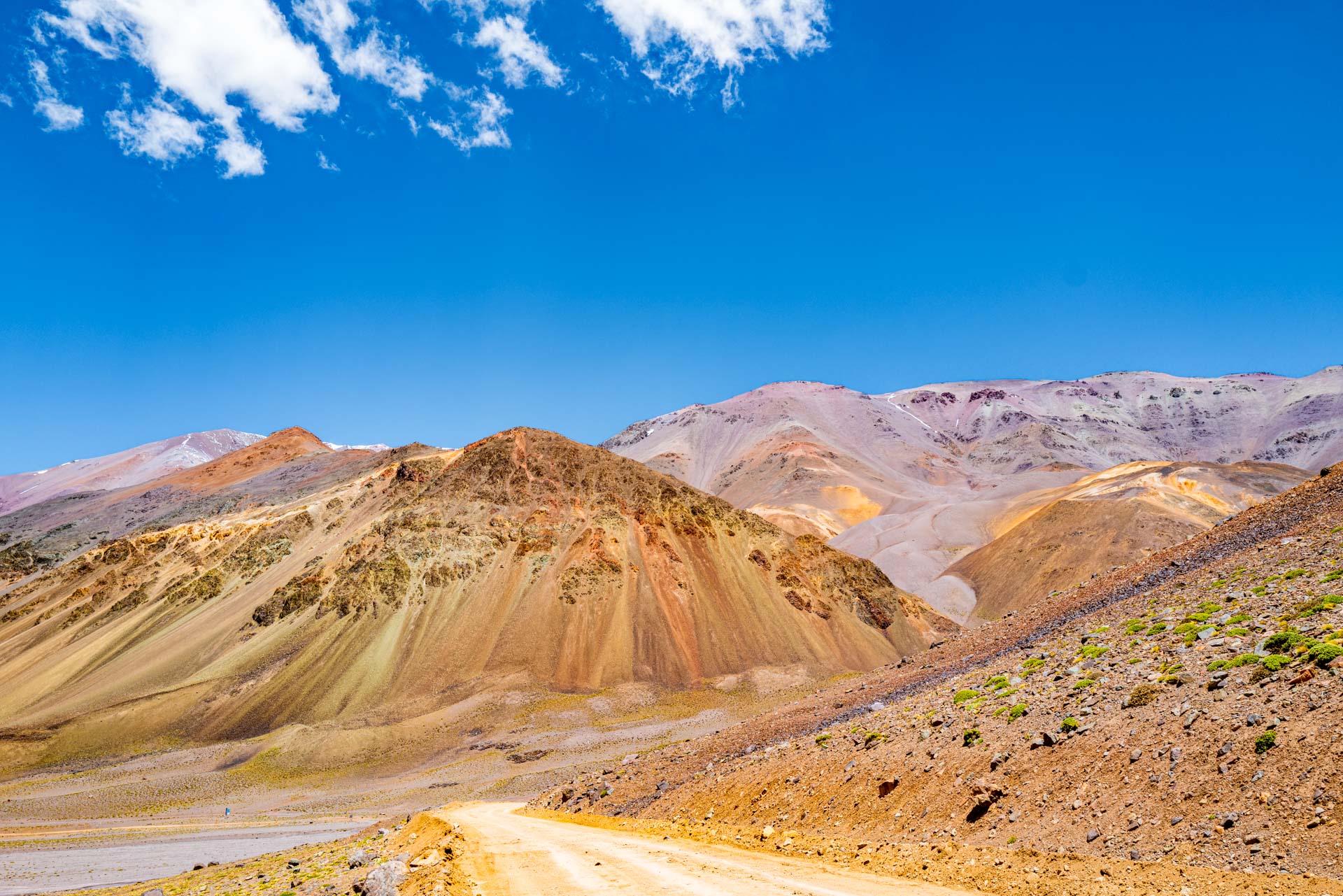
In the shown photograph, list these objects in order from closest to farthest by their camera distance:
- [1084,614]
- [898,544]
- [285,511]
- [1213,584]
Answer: [1213,584] < [1084,614] < [285,511] < [898,544]

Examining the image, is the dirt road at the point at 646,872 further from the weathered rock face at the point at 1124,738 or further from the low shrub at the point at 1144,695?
the low shrub at the point at 1144,695

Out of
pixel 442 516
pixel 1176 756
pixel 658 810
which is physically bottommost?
pixel 658 810

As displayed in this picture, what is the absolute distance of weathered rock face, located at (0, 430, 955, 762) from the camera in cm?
6969

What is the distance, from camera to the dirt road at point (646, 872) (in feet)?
45.0

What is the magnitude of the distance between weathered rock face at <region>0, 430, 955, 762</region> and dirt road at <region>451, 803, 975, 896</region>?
169 feet

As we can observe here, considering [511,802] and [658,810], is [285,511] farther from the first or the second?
[658,810]

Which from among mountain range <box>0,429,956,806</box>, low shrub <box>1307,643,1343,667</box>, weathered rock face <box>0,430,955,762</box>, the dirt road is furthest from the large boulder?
weathered rock face <box>0,430,955,762</box>

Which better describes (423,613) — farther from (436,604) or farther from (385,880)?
(385,880)

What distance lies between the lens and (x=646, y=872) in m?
15.5

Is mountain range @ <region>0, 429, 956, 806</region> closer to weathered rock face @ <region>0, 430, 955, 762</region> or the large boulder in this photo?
weathered rock face @ <region>0, 430, 955, 762</region>

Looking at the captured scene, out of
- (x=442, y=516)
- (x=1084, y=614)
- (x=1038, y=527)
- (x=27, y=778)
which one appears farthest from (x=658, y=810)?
(x=1038, y=527)

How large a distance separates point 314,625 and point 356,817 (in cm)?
3377

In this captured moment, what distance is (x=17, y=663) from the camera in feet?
259

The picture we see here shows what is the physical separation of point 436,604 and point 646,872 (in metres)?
65.9
